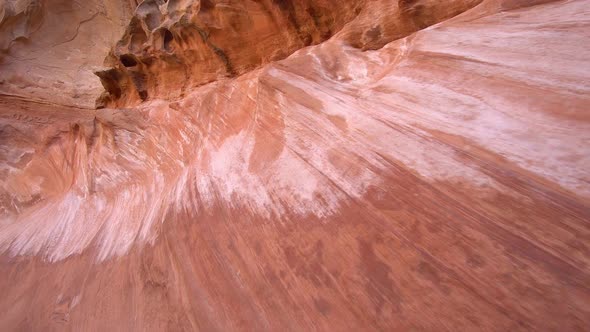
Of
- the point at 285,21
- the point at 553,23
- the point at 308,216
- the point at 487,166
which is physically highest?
the point at 285,21

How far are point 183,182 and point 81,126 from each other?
7.37 feet

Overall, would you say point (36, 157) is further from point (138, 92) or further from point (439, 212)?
point (439, 212)

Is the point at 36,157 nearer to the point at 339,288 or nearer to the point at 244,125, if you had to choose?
the point at 244,125

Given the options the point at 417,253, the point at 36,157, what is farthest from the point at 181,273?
the point at 36,157

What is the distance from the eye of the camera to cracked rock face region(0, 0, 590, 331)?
145 centimetres

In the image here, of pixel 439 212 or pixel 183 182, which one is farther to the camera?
pixel 183 182

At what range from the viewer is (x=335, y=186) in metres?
2.03

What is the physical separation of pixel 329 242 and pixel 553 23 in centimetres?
177

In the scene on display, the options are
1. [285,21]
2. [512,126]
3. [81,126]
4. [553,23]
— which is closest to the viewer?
[512,126]

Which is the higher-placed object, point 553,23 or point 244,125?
point 553,23

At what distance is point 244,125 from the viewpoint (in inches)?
113

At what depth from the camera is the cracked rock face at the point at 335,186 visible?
4.76 ft

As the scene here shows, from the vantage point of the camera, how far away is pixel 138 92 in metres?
4.71

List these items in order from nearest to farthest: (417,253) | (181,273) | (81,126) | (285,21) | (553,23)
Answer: (417,253) → (553,23) → (181,273) → (285,21) → (81,126)
